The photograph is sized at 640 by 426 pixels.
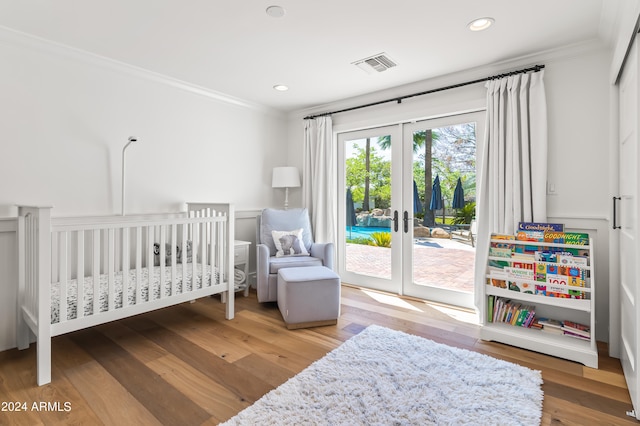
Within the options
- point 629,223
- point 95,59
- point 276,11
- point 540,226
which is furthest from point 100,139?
point 629,223

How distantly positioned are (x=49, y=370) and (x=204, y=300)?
1.60 meters

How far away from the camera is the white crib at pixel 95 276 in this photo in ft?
6.07

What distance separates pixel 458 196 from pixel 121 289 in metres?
3.02

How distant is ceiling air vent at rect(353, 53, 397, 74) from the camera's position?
2.73 metres

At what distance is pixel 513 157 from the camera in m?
2.65

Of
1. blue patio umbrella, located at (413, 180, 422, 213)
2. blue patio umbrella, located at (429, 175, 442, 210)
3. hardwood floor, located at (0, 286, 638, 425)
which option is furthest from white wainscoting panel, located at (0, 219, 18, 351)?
blue patio umbrella, located at (429, 175, 442, 210)

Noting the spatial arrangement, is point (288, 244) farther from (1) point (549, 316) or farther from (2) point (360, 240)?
(1) point (549, 316)

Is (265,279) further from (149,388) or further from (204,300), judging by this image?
(149,388)

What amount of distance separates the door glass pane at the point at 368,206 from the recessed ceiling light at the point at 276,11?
1.94m

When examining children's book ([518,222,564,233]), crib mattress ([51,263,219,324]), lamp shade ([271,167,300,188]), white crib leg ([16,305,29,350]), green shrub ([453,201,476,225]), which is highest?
lamp shade ([271,167,300,188])

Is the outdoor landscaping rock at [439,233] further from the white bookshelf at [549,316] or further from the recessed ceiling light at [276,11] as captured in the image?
the recessed ceiling light at [276,11]

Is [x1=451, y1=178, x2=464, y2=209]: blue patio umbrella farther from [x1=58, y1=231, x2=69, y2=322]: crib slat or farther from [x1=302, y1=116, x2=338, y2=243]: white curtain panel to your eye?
[x1=58, y1=231, x2=69, y2=322]: crib slat

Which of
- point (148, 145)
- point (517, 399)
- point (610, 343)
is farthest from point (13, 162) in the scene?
point (610, 343)

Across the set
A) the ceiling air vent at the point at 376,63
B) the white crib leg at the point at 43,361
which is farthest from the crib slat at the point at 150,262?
the ceiling air vent at the point at 376,63
